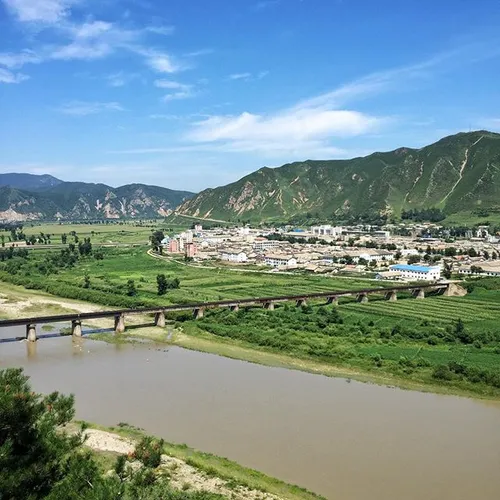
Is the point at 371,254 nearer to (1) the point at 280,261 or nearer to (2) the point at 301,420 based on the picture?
(1) the point at 280,261

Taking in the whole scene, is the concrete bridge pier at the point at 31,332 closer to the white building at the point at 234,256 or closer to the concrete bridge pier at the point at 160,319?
the concrete bridge pier at the point at 160,319

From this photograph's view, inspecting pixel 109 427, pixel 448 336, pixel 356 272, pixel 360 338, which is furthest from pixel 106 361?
pixel 356 272

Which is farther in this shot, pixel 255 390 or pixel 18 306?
pixel 18 306

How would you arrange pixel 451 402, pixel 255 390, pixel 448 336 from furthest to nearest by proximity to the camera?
pixel 448 336, pixel 255 390, pixel 451 402

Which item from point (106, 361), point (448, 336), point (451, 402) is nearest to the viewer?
point (451, 402)

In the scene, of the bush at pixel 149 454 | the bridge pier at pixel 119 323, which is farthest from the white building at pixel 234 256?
the bush at pixel 149 454

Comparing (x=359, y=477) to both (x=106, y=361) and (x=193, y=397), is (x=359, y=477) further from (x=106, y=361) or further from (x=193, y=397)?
(x=106, y=361)

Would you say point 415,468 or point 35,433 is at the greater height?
point 35,433
